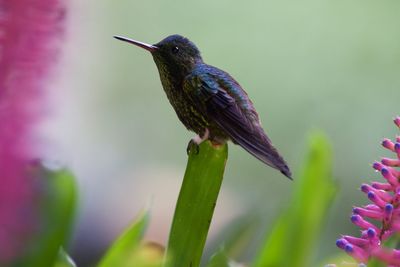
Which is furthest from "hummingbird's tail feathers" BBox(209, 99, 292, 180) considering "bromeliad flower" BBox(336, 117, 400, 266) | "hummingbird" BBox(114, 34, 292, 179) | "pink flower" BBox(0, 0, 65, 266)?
"pink flower" BBox(0, 0, 65, 266)

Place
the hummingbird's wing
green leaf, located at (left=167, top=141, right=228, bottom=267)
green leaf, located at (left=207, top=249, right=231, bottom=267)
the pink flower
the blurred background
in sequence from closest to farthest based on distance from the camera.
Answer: the pink flower < green leaf, located at (left=207, top=249, right=231, bottom=267) < green leaf, located at (left=167, top=141, right=228, bottom=267) < the hummingbird's wing < the blurred background

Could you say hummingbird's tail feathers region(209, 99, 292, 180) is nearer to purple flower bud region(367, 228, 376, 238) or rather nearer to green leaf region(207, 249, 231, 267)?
purple flower bud region(367, 228, 376, 238)

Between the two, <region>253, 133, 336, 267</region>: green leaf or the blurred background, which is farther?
the blurred background

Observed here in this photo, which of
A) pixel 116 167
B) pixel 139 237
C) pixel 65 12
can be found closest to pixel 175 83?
pixel 139 237

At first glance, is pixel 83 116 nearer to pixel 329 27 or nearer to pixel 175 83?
pixel 329 27

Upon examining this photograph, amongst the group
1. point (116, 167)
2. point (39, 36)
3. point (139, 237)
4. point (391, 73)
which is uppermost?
point (39, 36)

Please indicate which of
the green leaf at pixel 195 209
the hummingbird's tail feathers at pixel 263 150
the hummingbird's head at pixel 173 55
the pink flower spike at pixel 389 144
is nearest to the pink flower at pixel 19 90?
the green leaf at pixel 195 209

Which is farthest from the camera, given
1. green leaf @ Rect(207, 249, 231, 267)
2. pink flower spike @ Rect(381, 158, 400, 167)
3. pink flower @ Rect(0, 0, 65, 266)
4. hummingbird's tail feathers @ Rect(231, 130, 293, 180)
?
hummingbird's tail feathers @ Rect(231, 130, 293, 180)
